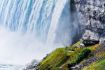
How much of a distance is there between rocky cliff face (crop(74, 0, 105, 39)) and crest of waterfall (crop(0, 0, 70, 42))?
5.00 metres

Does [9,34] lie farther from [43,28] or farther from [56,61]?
[56,61]

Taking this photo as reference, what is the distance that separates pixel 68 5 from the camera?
58094 mm

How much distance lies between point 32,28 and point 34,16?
1621mm

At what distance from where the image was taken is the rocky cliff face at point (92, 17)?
4816cm

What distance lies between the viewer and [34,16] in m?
64.1

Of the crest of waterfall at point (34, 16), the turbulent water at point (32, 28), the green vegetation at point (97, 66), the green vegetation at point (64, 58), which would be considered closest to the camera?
the green vegetation at point (97, 66)

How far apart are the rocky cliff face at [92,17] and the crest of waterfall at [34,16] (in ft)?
16.4

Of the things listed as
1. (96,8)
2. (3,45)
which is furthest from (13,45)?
(96,8)

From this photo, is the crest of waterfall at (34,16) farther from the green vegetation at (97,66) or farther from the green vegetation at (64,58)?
the green vegetation at (97,66)

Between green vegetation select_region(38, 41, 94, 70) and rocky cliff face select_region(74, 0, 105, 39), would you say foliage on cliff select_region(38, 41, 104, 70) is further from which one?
rocky cliff face select_region(74, 0, 105, 39)

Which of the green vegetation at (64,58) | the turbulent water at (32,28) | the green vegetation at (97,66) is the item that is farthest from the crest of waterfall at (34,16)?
the green vegetation at (97,66)

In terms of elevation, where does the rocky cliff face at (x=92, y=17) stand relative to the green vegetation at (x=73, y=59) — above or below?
above

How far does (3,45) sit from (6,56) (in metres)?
6.46

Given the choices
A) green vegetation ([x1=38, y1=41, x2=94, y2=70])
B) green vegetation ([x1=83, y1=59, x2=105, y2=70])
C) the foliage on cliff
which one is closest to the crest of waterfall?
green vegetation ([x1=38, y1=41, x2=94, y2=70])
